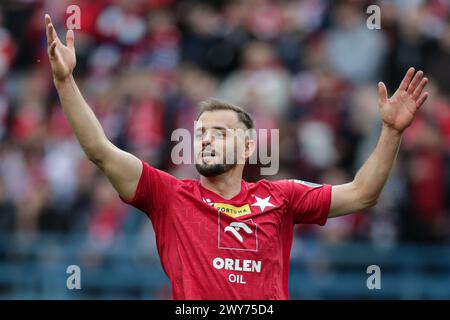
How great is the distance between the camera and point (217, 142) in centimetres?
718

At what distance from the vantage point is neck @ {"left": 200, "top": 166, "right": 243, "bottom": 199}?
23.8 feet

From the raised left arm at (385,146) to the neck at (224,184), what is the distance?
2.26 ft

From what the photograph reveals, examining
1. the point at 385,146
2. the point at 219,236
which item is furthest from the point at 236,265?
the point at 385,146

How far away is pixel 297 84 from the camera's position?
47.9 ft

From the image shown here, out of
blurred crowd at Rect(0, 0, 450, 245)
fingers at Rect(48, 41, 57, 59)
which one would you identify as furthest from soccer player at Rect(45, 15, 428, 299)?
blurred crowd at Rect(0, 0, 450, 245)

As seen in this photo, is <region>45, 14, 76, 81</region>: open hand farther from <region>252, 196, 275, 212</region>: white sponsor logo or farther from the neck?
<region>252, 196, 275, 212</region>: white sponsor logo

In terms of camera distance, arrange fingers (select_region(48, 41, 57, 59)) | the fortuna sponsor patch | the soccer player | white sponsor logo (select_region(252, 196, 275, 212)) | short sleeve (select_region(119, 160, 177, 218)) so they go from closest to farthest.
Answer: fingers (select_region(48, 41, 57, 59)), the soccer player, short sleeve (select_region(119, 160, 177, 218)), the fortuna sponsor patch, white sponsor logo (select_region(252, 196, 275, 212))

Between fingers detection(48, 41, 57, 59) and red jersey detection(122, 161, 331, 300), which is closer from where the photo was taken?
fingers detection(48, 41, 57, 59)

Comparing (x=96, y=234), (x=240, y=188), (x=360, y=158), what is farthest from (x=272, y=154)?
(x=240, y=188)

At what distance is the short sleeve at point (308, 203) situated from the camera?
7.31 meters

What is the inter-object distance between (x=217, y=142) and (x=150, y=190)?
57cm

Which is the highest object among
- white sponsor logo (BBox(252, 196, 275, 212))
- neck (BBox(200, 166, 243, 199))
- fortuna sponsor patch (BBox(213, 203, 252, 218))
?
neck (BBox(200, 166, 243, 199))

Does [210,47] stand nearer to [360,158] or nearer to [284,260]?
[360,158]
